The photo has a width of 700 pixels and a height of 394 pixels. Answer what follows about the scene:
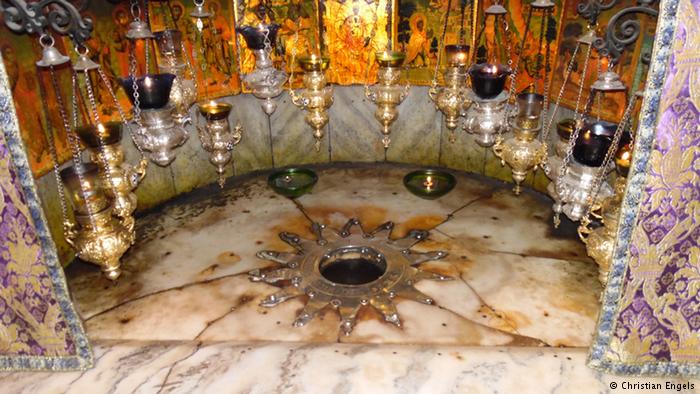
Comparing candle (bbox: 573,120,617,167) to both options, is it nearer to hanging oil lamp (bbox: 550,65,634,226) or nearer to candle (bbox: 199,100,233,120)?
hanging oil lamp (bbox: 550,65,634,226)

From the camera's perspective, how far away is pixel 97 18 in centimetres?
452

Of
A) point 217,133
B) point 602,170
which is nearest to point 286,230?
point 217,133

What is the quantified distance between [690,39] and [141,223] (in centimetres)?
468

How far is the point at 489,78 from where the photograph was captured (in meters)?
3.97

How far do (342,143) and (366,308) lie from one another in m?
3.03

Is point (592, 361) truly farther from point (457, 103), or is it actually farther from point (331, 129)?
point (331, 129)

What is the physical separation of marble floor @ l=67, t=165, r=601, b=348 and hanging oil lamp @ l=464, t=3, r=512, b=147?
101cm

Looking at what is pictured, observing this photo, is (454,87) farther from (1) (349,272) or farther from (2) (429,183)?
(1) (349,272)

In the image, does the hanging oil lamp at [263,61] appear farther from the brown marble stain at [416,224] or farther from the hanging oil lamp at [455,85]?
the brown marble stain at [416,224]

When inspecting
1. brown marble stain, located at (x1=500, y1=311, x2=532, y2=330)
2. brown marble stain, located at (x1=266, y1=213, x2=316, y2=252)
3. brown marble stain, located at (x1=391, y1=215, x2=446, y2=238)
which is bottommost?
brown marble stain, located at (x1=500, y1=311, x2=532, y2=330)

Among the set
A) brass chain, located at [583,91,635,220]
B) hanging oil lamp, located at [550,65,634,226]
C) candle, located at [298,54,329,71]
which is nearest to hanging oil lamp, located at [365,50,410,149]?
candle, located at [298,54,329,71]

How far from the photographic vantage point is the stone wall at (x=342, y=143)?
19.2 ft

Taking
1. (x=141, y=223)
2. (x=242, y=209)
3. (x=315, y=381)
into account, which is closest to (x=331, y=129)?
(x=242, y=209)

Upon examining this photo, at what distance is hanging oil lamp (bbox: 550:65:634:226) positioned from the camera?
3346 mm
